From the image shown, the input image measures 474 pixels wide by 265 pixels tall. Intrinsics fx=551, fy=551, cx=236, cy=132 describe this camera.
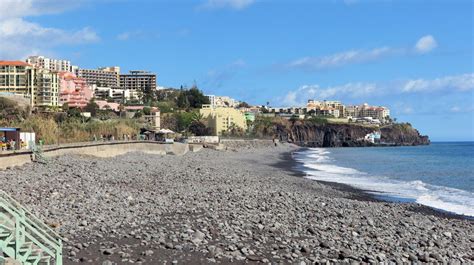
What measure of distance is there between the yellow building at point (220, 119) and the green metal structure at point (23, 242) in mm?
129522

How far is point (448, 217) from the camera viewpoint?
19750mm

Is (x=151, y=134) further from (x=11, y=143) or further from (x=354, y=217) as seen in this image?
(x=354, y=217)

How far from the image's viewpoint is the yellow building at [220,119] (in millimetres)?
140875

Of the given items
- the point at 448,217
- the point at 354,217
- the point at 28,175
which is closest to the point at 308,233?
the point at 354,217

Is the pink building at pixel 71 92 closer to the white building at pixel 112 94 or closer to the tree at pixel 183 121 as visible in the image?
the tree at pixel 183 121

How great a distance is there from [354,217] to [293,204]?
2526mm

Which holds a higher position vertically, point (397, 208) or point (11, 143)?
point (11, 143)

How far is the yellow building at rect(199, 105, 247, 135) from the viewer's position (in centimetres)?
14088

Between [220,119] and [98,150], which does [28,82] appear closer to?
[220,119]

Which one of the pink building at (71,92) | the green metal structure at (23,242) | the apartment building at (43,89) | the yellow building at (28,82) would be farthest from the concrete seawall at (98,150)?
the pink building at (71,92)

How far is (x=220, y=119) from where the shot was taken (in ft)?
470

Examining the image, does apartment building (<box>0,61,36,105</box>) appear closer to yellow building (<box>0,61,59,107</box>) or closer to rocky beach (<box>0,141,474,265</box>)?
yellow building (<box>0,61,59,107</box>)

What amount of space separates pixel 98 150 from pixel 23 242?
3365 centimetres

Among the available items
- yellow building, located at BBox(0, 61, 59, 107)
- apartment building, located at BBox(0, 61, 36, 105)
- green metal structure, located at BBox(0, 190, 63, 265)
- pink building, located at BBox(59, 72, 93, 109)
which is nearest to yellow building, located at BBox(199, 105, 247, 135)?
pink building, located at BBox(59, 72, 93, 109)
